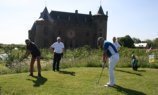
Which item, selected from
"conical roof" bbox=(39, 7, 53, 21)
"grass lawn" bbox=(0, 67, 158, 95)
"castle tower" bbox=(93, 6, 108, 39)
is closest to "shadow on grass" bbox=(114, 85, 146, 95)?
"grass lawn" bbox=(0, 67, 158, 95)

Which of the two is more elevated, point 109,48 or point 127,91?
point 109,48

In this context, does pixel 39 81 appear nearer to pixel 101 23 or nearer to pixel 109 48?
pixel 109 48

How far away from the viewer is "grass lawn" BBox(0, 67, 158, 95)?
46.2 ft

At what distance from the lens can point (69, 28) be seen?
9088 cm

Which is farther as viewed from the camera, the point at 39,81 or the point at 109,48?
the point at 39,81

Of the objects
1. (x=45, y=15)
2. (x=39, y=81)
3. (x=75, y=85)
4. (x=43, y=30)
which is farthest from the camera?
(x=43, y=30)

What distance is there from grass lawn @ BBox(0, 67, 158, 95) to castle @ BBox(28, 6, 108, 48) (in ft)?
216

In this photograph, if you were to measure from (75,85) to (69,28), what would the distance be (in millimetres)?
75767

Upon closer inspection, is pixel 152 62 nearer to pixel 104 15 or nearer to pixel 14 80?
pixel 14 80

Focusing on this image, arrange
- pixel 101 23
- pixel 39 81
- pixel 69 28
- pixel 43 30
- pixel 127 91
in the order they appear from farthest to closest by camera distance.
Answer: pixel 101 23 → pixel 69 28 → pixel 43 30 → pixel 39 81 → pixel 127 91

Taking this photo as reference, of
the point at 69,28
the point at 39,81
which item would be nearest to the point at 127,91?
the point at 39,81

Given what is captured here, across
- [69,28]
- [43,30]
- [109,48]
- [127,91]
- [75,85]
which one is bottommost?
[127,91]

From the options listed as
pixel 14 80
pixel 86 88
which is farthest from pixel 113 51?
pixel 14 80

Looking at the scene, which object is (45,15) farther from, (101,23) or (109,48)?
(109,48)
